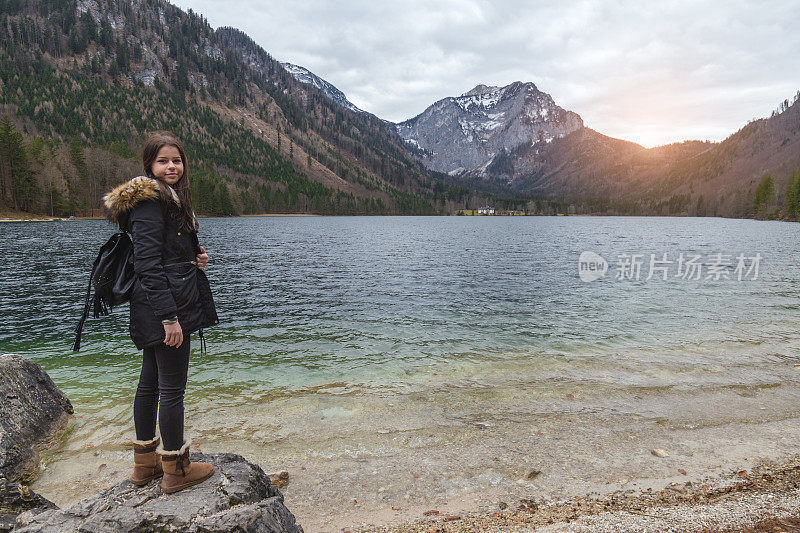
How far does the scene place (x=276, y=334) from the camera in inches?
634

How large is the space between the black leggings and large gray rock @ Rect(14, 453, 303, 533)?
524 mm

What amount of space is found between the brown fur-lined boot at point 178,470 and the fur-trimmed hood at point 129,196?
8.29 feet

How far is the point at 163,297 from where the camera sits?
4.03m

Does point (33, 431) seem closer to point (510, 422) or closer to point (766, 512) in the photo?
point (510, 422)

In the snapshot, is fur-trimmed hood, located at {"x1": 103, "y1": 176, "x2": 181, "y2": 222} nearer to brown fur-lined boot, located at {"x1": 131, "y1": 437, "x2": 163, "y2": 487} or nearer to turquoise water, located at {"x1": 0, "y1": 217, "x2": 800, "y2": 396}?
brown fur-lined boot, located at {"x1": 131, "y1": 437, "x2": 163, "y2": 487}

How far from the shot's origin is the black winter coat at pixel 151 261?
3.96 metres

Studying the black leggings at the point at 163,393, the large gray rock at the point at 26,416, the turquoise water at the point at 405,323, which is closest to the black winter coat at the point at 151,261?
the black leggings at the point at 163,393

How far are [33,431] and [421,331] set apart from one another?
12039 millimetres

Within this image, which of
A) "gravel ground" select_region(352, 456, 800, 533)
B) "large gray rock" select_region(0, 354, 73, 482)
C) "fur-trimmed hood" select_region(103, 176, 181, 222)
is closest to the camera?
"fur-trimmed hood" select_region(103, 176, 181, 222)

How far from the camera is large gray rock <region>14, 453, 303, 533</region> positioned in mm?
3709

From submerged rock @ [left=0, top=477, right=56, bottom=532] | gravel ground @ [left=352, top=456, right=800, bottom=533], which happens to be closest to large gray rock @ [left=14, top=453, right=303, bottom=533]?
submerged rock @ [left=0, top=477, right=56, bottom=532]

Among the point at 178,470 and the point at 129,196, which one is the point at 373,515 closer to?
the point at 178,470

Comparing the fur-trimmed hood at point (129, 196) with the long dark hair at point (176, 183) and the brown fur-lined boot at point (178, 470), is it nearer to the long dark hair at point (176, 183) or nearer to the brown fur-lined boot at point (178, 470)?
the long dark hair at point (176, 183)

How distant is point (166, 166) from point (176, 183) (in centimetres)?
21
